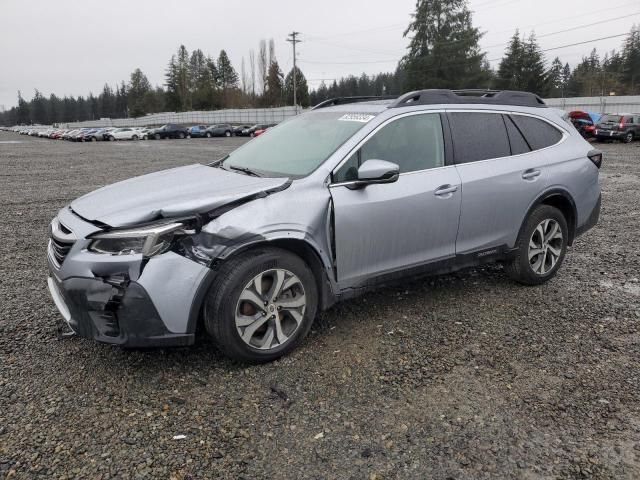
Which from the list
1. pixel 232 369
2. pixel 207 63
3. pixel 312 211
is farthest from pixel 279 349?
pixel 207 63

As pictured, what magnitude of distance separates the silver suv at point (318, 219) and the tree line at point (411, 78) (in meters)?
50.4

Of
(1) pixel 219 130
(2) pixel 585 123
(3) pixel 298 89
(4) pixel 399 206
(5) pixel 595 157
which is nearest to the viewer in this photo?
(4) pixel 399 206

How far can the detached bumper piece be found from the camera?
282cm

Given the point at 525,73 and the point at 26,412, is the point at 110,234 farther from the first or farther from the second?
the point at 525,73

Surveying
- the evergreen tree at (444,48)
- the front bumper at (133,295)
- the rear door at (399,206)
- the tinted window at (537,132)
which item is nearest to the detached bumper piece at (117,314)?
the front bumper at (133,295)

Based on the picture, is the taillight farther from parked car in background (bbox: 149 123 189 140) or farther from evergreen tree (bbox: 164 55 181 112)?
evergreen tree (bbox: 164 55 181 112)

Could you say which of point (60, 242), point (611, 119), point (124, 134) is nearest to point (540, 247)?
point (60, 242)

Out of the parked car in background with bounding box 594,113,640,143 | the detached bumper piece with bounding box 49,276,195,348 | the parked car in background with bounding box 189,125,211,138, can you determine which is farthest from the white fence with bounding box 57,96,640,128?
the detached bumper piece with bounding box 49,276,195,348

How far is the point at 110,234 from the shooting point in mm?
2912

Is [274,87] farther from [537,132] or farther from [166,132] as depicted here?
[537,132]

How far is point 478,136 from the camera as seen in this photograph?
4258mm

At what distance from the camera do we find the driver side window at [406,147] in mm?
3577

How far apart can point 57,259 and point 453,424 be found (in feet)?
8.46

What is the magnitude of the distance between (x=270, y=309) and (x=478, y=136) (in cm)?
235
